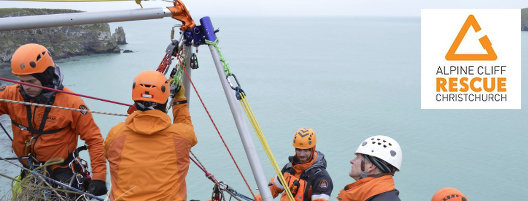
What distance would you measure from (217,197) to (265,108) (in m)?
27.7

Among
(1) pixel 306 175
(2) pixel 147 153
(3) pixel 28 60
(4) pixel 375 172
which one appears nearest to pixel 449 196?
(4) pixel 375 172

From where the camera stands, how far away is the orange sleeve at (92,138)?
12.3 feet

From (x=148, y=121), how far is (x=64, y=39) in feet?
190

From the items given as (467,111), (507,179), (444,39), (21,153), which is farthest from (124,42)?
(21,153)

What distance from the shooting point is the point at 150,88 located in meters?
3.07

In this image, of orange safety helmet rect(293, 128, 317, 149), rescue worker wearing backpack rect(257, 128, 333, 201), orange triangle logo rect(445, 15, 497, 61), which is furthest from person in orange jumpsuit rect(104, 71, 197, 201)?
orange triangle logo rect(445, 15, 497, 61)

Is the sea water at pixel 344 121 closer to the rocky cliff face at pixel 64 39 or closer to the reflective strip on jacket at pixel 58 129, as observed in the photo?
the rocky cliff face at pixel 64 39

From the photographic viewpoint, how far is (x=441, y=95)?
33656mm

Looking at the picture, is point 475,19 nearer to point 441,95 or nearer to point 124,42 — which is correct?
point 441,95

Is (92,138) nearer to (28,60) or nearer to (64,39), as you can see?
(28,60)

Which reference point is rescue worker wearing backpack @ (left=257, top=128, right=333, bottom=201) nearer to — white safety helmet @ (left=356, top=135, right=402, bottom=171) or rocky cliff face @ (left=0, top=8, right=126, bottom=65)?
white safety helmet @ (left=356, top=135, right=402, bottom=171)

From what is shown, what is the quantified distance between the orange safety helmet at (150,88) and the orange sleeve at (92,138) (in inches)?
36.3

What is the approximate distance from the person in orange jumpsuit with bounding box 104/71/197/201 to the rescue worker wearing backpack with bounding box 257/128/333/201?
1.45 m

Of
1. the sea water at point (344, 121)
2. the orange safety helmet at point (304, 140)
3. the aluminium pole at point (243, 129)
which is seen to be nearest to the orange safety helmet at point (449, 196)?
the aluminium pole at point (243, 129)
